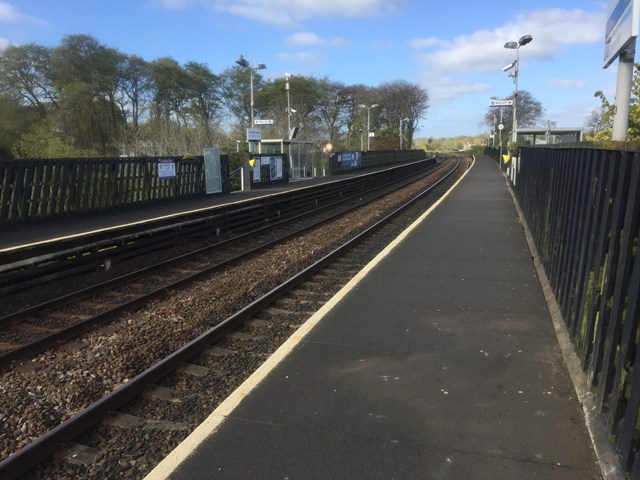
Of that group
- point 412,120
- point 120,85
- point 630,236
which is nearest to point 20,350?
point 630,236

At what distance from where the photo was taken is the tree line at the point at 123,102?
150ft

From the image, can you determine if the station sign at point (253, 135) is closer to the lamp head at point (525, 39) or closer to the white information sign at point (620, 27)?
the lamp head at point (525, 39)

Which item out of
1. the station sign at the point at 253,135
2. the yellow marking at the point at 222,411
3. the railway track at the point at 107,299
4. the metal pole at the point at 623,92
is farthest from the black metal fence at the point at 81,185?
the metal pole at the point at 623,92

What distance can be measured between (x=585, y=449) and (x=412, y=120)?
10922 cm

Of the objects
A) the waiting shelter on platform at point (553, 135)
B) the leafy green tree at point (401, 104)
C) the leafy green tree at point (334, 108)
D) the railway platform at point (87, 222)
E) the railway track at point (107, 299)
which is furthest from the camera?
the leafy green tree at point (401, 104)

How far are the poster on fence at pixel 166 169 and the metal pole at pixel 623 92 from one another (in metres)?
15.1

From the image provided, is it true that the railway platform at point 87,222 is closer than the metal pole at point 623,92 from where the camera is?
No

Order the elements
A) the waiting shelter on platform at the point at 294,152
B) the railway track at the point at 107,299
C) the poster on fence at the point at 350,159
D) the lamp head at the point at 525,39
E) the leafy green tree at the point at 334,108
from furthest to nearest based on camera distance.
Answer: the leafy green tree at the point at 334,108 → the poster on fence at the point at 350,159 → the waiting shelter on platform at the point at 294,152 → the lamp head at the point at 525,39 → the railway track at the point at 107,299

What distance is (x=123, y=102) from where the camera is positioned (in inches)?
2279

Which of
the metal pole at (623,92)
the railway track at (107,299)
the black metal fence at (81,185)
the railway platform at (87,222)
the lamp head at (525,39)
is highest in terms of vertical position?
the lamp head at (525,39)

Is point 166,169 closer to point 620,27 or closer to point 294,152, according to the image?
point 620,27

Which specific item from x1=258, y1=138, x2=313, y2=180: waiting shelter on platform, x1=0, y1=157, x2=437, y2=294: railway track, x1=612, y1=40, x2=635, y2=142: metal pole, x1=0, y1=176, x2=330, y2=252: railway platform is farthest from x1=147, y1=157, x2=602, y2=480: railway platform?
x1=258, y1=138, x2=313, y2=180: waiting shelter on platform

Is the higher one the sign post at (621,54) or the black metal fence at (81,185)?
the sign post at (621,54)

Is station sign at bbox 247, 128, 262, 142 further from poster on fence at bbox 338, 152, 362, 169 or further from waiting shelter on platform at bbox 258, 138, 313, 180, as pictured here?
poster on fence at bbox 338, 152, 362, 169
